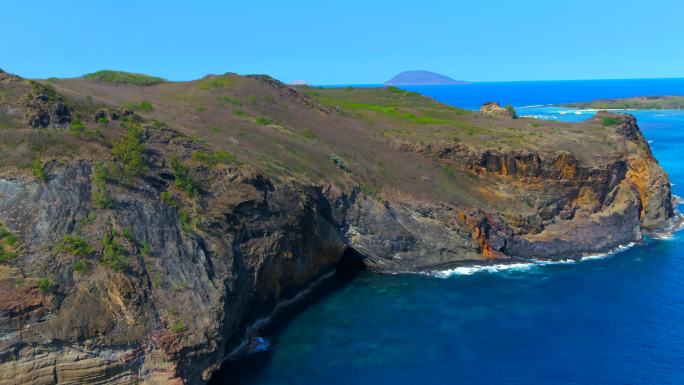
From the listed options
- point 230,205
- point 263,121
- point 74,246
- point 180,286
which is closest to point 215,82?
point 263,121

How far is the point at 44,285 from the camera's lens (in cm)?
2452

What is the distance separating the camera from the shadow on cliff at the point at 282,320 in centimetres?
2970

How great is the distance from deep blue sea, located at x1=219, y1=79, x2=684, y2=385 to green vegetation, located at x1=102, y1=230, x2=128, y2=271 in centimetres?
889

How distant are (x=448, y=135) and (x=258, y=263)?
34.2 metres

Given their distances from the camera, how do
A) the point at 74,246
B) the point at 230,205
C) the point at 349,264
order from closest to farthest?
the point at 74,246, the point at 230,205, the point at 349,264

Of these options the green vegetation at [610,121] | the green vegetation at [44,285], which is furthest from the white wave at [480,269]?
the green vegetation at [44,285]

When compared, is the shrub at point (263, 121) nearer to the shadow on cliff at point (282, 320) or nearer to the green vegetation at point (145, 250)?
the shadow on cliff at point (282, 320)

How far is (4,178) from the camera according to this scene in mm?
28062

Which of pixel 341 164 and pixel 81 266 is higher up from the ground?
pixel 341 164

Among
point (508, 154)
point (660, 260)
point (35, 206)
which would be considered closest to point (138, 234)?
point (35, 206)

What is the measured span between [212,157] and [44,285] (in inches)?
649

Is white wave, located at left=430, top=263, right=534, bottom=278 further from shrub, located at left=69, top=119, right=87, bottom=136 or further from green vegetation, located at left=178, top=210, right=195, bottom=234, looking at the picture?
shrub, located at left=69, top=119, right=87, bottom=136

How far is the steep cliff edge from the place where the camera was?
25.4m

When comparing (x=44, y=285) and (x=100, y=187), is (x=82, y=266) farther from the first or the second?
(x=100, y=187)
